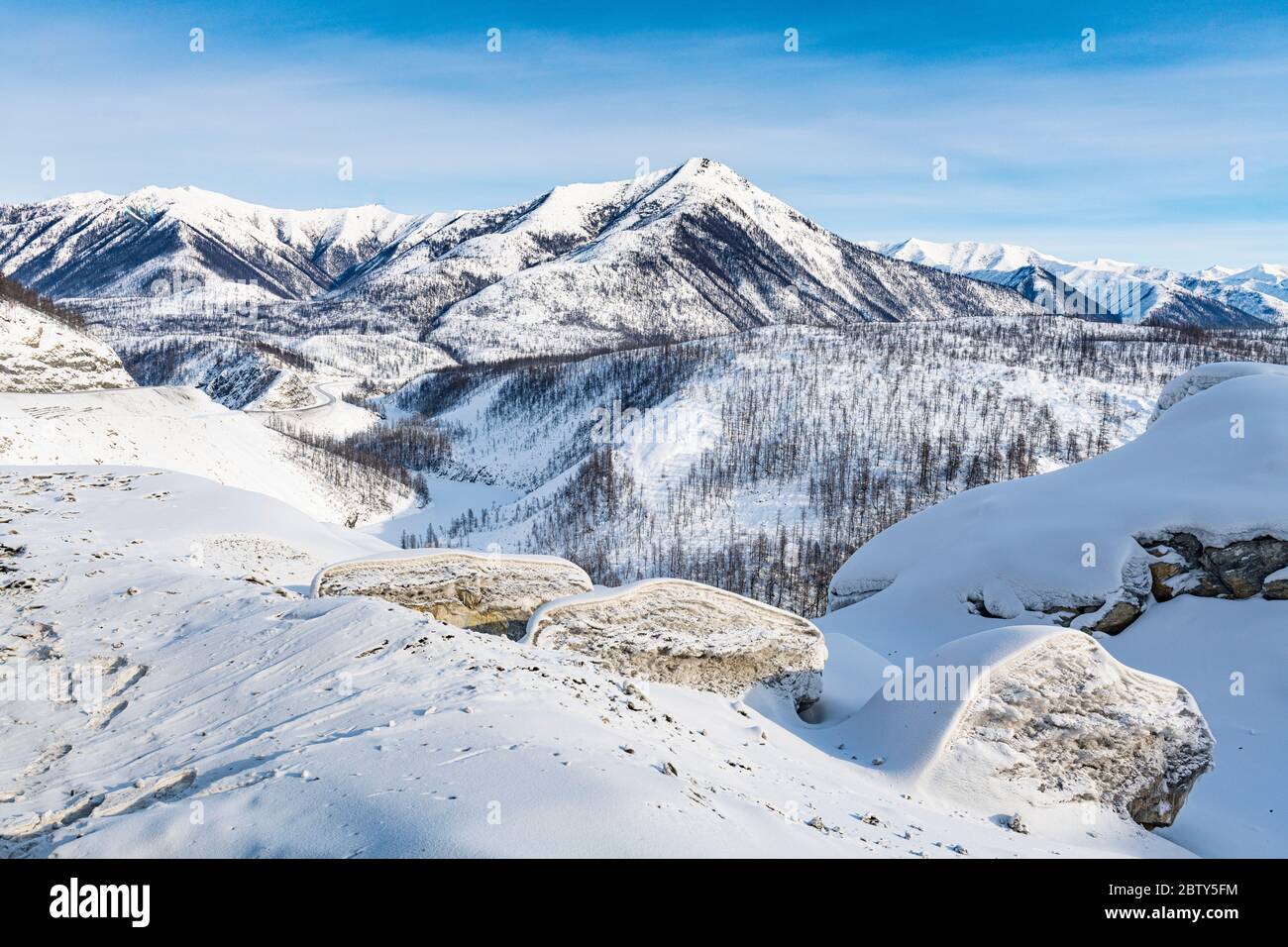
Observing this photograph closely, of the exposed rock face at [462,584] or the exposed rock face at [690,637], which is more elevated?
the exposed rock face at [462,584]

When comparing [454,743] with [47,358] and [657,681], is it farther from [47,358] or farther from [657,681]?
[47,358]

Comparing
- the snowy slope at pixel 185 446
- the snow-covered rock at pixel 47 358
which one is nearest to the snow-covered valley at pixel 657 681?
the snowy slope at pixel 185 446

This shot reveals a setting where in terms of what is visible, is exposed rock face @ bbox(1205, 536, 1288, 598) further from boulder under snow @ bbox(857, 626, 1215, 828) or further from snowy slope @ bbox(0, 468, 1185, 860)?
snowy slope @ bbox(0, 468, 1185, 860)

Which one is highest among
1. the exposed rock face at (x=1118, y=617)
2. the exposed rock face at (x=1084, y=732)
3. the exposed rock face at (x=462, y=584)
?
the exposed rock face at (x=462, y=584)

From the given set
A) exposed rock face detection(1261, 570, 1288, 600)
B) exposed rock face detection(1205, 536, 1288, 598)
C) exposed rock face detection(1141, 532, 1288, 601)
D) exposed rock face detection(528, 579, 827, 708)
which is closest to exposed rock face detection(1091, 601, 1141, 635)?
exposed rock face detection(1141, 532, 1288, 601)

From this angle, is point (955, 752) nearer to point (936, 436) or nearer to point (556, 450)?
point (936, 436)

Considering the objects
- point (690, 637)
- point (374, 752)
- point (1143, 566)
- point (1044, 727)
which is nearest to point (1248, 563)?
point (1143, 566)

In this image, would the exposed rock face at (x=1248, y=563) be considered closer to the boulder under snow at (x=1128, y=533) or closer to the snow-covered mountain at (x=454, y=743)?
the boulder under snow at (x=1128, y=533)
